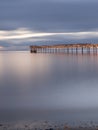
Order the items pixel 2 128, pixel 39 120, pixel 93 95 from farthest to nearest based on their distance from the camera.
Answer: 1. pixel 93 95
2. pixel 39 120
3. pixel 2 128

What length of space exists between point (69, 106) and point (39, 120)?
2.88m

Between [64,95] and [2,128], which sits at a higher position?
[2,128]

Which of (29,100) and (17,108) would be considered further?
(29,100)

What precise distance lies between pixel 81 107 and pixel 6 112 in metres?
2.45

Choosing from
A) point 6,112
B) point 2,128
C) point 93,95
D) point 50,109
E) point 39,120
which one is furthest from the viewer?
point 93,95

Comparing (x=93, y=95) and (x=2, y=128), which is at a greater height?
(x=2, y=128)

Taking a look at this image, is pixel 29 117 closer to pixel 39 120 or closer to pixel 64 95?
pixel 39 120

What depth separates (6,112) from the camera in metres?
10.6

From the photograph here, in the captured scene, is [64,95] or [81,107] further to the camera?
[64,95]

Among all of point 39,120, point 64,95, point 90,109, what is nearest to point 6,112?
point 39,120

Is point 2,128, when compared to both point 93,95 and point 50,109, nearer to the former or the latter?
point 50,109

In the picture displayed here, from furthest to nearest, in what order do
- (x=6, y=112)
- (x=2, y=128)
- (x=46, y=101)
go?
(x=46, y=101), (x=6, y=112), (x=2, y=128)

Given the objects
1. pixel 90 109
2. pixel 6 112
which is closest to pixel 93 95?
pixel 90 109

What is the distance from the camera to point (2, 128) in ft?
25.2
